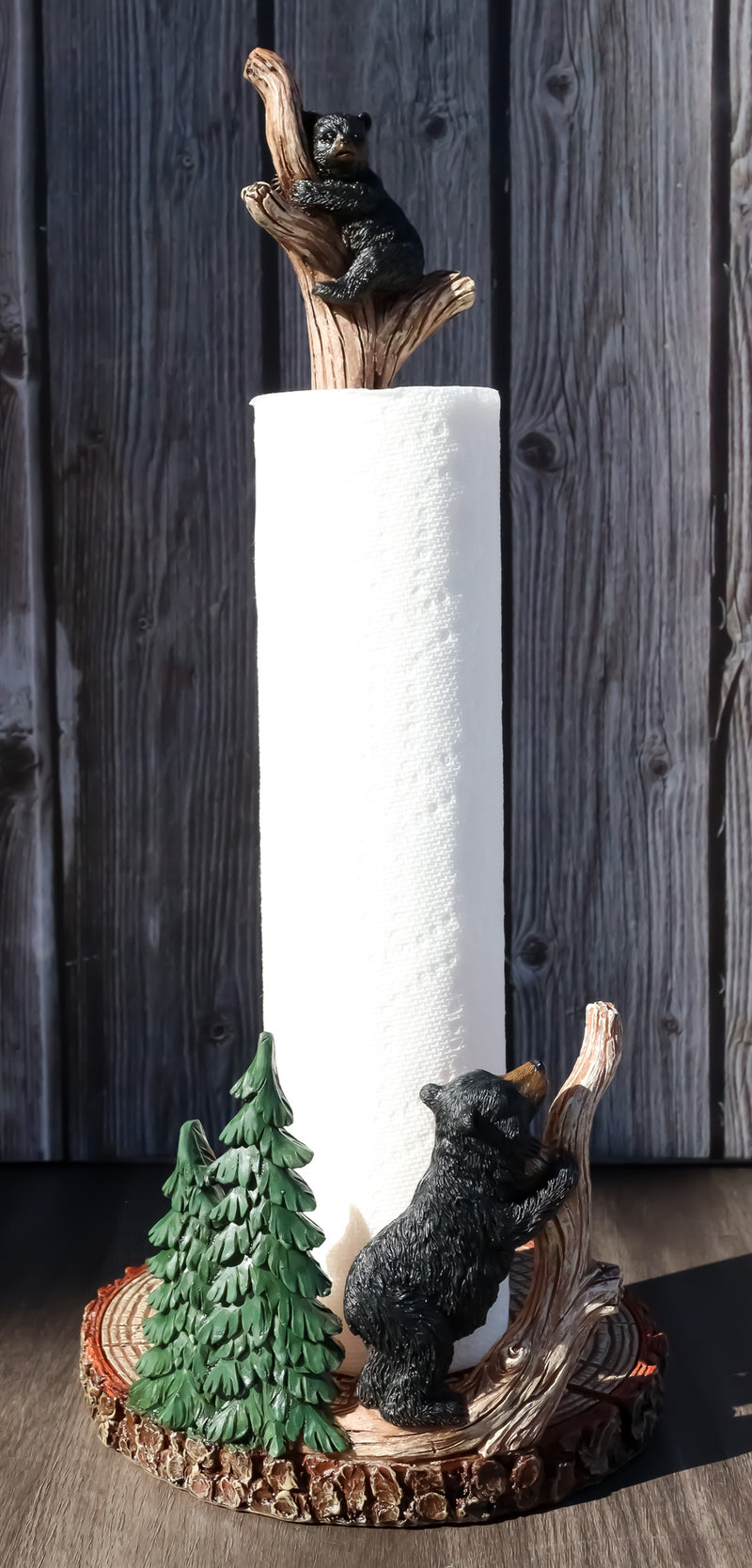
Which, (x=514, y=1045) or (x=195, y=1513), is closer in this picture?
(x=195, y=1513)

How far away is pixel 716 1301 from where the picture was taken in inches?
38.1

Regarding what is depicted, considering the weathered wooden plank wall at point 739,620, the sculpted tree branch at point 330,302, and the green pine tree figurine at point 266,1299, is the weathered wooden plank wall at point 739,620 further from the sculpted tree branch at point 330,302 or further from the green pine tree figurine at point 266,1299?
the green pine tree figurine at point 266,1299

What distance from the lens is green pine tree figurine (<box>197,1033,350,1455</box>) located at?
0.75 metres

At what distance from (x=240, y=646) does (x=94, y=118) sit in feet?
1.22

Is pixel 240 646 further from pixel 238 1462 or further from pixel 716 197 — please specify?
pixel 238 1462

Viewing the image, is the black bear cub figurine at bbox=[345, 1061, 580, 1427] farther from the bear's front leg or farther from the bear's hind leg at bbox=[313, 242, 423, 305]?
the bear's hind leg at bbox=[313, 242, 423, 305]

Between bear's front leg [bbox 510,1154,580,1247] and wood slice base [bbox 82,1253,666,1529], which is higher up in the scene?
bear's front leg [bbox 510,1154,580,1247]

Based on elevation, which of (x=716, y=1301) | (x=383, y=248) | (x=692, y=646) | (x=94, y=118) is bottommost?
(x=716, y=1301)

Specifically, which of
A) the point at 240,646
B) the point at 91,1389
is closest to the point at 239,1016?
the point at 240,646

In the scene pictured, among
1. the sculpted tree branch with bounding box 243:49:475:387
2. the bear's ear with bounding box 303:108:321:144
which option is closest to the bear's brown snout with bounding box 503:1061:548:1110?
the sculpted tree branch with bounding box 243:49:475:387

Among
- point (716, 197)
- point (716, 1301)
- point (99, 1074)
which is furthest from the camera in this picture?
point (99, 1074)

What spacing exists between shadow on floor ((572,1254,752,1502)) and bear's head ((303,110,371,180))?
645mm

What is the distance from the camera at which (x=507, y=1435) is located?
0.74 m

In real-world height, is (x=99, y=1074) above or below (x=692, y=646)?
below
